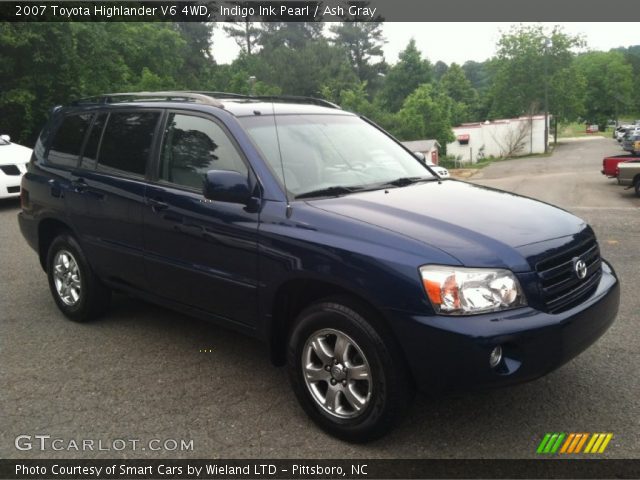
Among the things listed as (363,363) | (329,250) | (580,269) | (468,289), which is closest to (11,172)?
(329,250)

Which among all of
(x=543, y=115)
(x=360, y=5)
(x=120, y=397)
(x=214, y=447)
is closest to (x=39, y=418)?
(x=120, y=397)

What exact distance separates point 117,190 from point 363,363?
93.2 inches

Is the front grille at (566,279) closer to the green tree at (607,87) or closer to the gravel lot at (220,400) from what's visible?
the gravel lot at (220,400)

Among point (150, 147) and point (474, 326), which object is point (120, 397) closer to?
point (150, 147)

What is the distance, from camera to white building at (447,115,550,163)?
52312 millimetres

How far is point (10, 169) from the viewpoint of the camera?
39.0ft

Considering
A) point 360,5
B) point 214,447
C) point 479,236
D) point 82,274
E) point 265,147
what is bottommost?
point 214,447

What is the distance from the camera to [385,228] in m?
3.04

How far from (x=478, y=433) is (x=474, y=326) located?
0.86 m

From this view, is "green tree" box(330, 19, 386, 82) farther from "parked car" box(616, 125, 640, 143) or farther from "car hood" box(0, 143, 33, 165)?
"car hood" box(0, 143, 33, 165)

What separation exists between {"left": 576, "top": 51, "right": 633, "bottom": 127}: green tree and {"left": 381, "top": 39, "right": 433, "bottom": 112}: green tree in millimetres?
38289

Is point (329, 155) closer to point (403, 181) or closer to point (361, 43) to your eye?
point (403, 181)
